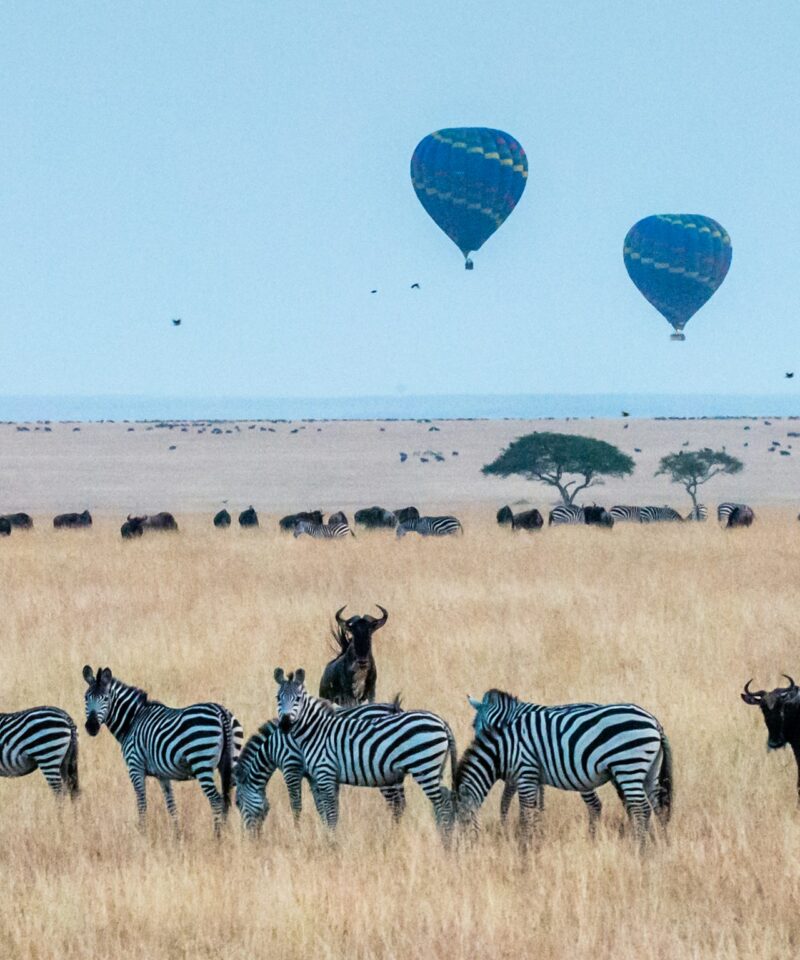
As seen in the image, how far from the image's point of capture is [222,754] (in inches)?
345

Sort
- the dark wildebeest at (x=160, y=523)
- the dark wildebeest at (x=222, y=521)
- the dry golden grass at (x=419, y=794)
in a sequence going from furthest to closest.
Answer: the dark wildebeest at (x=222, y=521) < the dark wildebeest at (x=160, y=523) < the dry golden grass at (x=419, y=794)

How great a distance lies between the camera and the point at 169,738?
8.73 metres

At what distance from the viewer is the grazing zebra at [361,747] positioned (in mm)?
8086

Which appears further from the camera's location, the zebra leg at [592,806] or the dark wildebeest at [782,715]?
the dark wildebeest at [782,715]

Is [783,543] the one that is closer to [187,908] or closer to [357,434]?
[187,908]

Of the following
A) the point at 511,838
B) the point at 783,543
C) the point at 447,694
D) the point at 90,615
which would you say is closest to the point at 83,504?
the point at 783,543

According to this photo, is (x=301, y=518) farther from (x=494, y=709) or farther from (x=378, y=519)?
(x=494, y=709)

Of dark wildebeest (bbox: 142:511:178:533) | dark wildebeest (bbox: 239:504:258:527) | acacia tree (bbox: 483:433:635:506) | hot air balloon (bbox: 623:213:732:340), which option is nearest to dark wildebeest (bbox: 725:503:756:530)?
hot air balloon (bbox: 623:213:732:340)

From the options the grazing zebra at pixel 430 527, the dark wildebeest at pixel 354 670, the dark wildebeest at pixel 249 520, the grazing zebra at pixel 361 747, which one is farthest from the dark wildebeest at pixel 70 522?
the grazing zebra at pixel 361 747

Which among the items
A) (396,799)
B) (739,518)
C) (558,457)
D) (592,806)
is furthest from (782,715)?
(558,457)

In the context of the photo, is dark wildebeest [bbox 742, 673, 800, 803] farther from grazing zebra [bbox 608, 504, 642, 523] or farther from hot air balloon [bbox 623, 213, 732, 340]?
hot air balloon [bbox 623, 213, 732, 340]

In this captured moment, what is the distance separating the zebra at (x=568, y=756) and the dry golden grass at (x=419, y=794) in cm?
29

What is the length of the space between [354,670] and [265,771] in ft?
10.3

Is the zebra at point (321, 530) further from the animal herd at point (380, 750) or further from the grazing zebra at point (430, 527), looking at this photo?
the animal herd at point (380, 750)
